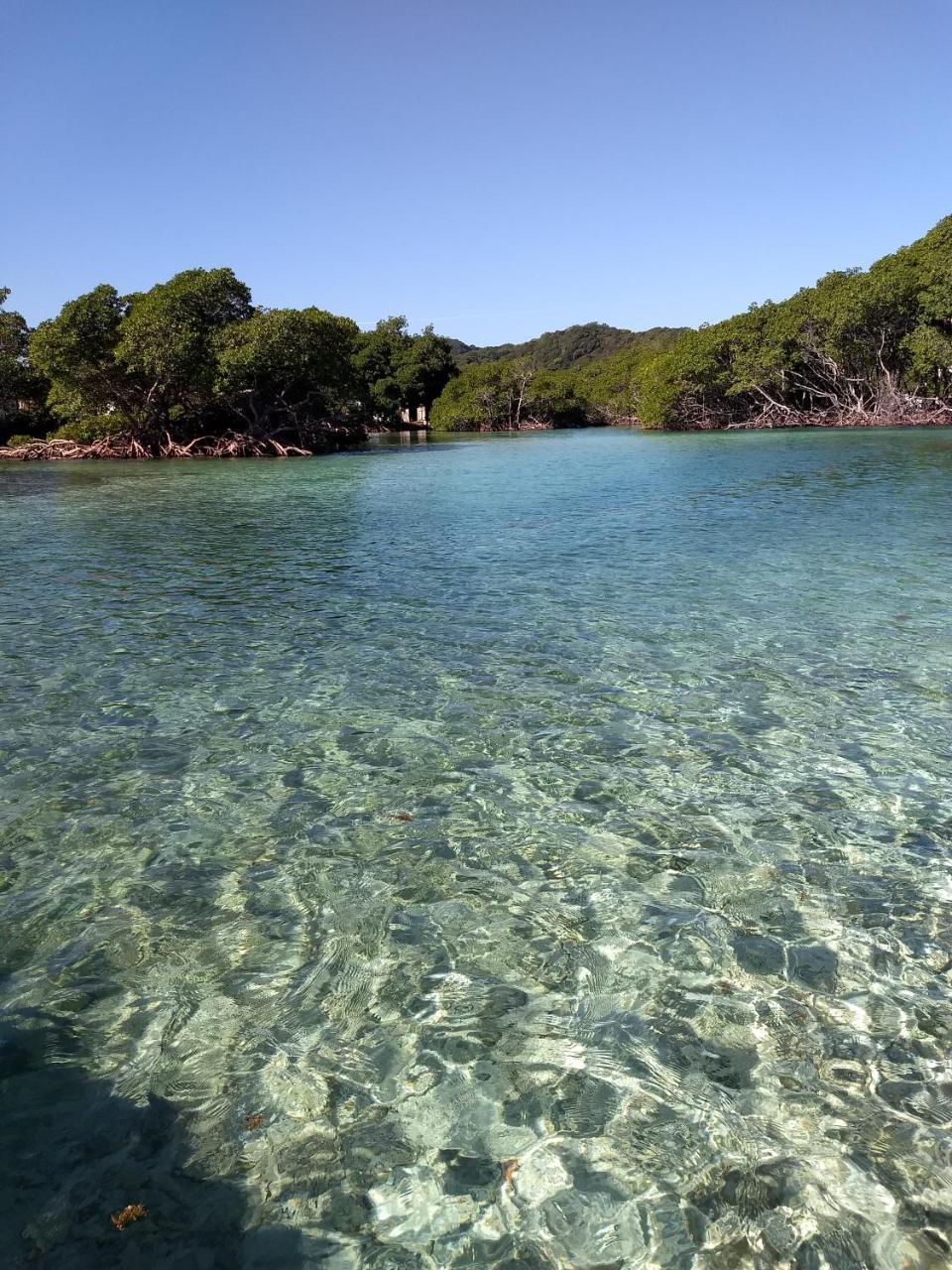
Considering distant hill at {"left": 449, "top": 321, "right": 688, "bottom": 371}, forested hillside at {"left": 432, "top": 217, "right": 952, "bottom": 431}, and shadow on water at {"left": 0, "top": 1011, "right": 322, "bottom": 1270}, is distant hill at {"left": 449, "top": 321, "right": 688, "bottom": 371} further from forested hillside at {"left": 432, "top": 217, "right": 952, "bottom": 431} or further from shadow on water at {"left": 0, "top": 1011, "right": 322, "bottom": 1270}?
shadow on water at {"left": 0, "top": 1011, "right": 322, "bottom": 1270}

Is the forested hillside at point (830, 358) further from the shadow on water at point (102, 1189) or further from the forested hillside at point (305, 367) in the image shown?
the shadow on water at point (102, 1189)

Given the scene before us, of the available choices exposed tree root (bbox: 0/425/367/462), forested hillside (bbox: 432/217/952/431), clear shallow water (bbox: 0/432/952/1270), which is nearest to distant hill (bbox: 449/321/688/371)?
forested hillside (bbox: 432/217/952/431)

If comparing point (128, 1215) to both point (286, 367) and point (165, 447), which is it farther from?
point (165, 447)

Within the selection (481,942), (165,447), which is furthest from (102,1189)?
(165,447)

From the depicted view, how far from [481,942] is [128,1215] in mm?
1470

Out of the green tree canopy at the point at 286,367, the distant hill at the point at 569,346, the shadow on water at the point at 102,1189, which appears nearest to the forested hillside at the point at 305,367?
the green tree canopy at the point at 286,367

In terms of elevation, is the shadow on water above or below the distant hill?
below

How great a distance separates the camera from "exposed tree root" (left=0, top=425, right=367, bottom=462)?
40.7m

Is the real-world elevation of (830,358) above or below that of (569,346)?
below

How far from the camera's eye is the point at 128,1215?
2023 mm

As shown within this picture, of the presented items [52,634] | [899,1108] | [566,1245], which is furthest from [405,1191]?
[52,634]

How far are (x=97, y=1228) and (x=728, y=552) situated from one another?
441 inches

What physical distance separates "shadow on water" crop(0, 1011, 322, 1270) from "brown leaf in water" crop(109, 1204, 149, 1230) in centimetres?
1

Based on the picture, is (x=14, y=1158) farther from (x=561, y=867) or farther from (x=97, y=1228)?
(x=561, y=867)
